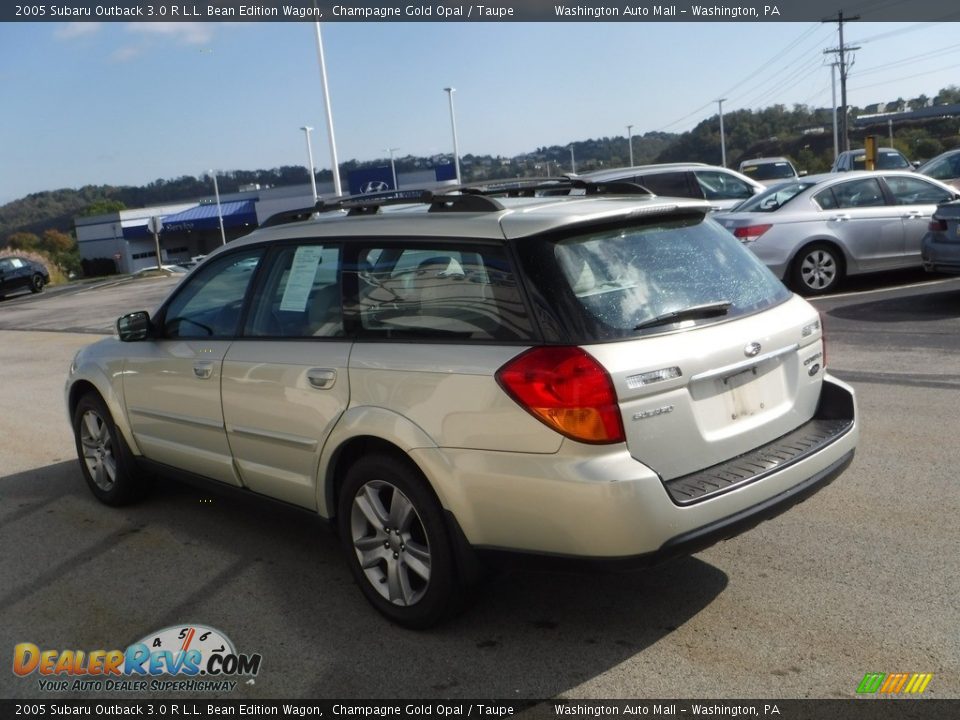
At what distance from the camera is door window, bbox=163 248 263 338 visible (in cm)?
480

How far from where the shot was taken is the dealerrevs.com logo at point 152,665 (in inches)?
143

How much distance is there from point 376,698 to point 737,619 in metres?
1.45

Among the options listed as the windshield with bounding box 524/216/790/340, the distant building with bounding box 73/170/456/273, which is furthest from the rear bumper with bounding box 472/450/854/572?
the distant building with bounding box 73/170/456/273

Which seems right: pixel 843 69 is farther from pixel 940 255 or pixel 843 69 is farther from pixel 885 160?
pixel 940 255

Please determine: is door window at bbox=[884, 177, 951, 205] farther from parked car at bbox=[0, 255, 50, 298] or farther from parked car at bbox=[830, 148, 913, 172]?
parked car at bbox=[0, 255, 50, 298]

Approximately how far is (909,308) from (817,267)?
1.58 meters

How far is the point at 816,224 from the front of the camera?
11.8 m

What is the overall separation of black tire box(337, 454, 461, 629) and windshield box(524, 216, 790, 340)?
37.5 inches

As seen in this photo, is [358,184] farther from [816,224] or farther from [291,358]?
[291,358]

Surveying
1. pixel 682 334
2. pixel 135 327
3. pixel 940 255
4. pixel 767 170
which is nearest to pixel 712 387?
pixel 682 334

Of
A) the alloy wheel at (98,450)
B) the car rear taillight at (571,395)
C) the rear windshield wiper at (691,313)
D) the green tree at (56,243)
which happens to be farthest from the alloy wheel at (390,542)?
the green tree at (56,243)

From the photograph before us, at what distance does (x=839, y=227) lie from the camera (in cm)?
1184

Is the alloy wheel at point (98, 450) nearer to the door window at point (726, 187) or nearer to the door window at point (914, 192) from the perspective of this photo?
the door window at point (914, 192)

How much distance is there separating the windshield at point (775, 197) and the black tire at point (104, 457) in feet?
29.6
